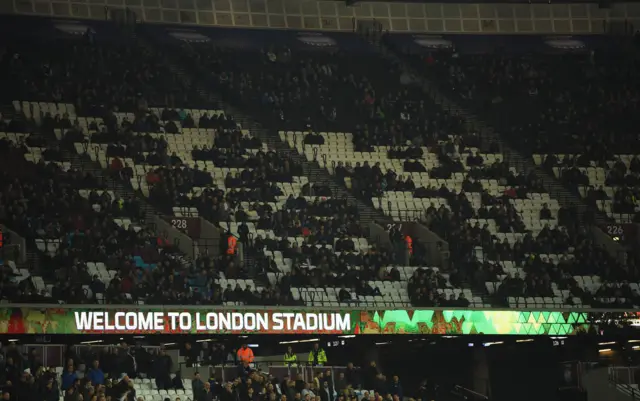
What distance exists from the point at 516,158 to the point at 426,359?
389 inches

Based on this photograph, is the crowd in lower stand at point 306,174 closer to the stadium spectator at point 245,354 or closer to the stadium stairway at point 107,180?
the stadium stairway at point 107,180

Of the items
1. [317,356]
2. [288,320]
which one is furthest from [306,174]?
[288,320]

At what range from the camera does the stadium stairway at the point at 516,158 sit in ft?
149

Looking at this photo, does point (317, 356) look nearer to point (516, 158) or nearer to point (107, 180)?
point (107, 180)

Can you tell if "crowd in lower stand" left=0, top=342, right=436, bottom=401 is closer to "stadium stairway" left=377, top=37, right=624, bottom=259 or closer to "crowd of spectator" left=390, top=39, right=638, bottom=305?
"crowd of spectator" left=390, top=39, right=638, bottom=305

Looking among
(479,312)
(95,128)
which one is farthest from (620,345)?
(95,128)

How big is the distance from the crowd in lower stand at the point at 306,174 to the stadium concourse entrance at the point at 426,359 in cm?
149

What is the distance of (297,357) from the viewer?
39281 millimetres

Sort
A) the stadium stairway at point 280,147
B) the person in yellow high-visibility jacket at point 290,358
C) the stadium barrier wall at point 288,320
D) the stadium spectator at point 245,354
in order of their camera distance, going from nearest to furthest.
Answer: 1. the stadium barrier wall at point 288,320
2. the stadium spectator at point 245,354
3. the person in yellow high-visibility jacket at point 290,358
4. the stadium stairway at point 280,147

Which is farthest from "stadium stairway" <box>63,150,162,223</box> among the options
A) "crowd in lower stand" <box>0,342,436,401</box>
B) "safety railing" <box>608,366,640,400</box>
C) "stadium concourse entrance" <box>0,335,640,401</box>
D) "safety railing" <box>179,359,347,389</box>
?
"safety railing" <box>608,366,640,400</box>

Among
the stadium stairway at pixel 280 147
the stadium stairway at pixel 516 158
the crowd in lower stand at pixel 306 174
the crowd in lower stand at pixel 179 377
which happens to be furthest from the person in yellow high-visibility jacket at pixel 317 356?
the stadium stairway at pixel 516 158

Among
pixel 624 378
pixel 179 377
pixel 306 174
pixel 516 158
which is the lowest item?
pixel 624 378

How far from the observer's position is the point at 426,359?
42.9m

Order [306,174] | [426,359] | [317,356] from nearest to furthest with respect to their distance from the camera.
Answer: [317,356], [426,359], [306,174]
